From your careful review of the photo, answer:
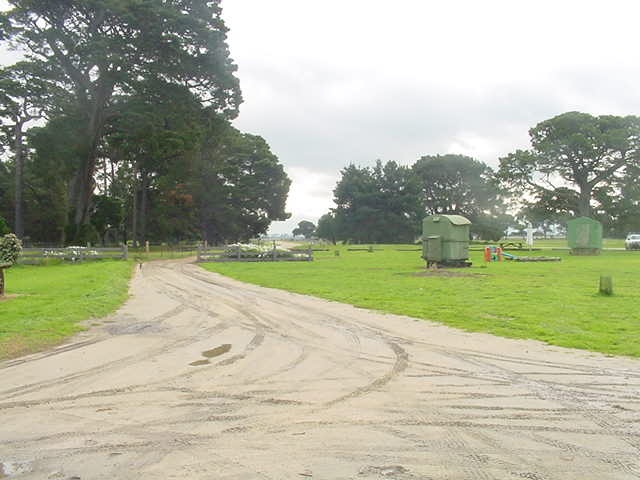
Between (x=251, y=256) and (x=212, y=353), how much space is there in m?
29.1

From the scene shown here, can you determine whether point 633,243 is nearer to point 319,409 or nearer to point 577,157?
point 577,157

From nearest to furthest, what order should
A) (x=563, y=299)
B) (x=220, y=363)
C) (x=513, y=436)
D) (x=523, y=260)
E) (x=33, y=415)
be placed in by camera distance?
1. (x=513, y=436)
2. (x=33, y=415)
3. (x=220, y=363)
4. (x=563, y=299)
5. (x=523, y=260)

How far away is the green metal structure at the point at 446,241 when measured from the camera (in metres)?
24.8

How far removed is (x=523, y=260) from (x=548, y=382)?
Answer: 27.5 metres

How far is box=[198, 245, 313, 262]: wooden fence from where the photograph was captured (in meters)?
35.9

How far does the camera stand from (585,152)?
4544cm

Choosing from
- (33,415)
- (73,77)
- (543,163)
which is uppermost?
(73,77)

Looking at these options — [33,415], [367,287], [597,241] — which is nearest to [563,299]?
[367,287]

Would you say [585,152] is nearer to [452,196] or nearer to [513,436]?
[452,196]

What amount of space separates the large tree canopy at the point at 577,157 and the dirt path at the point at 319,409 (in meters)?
43.3

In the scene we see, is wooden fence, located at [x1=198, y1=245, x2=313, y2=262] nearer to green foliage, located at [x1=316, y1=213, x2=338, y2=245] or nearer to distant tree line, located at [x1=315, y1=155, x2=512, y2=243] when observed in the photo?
distant tree line, located at [x1=315, y1=155, x2=512, y2=243]

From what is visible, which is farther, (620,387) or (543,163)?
(543,163)

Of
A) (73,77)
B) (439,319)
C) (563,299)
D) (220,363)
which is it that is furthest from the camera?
(73,77)

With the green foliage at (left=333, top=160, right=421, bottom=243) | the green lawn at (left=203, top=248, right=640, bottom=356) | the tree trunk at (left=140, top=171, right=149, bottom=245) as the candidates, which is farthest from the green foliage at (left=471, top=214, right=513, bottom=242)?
the green lawn at (left=203, top=248, right=640, bottom=356)
